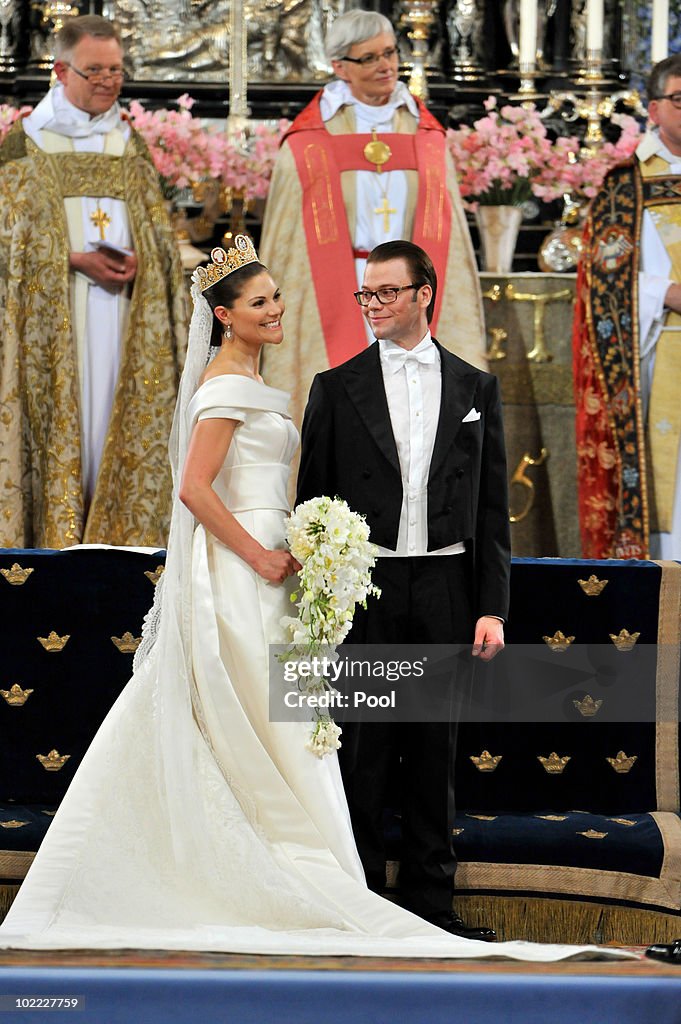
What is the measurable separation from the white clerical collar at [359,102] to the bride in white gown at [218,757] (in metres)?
2.22

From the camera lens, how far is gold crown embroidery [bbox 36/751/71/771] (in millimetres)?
4738

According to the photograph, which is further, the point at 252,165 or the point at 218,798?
the point at 252,165

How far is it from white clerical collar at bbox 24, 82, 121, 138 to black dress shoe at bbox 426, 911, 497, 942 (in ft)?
10.6

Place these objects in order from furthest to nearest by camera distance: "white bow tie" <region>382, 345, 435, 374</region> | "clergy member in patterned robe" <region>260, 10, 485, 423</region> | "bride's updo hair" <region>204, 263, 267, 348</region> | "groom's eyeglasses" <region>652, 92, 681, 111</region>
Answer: "clergy member in patterned robe" <region>260, 10, 485, 423</region> → "groom's eyeglasses" <region>652, 92, 681, 111</region> → "white bow tie" <region>382, 345, 435, 374</region> → "bride's updo hair" <region>204, 263, 267, 348</region>

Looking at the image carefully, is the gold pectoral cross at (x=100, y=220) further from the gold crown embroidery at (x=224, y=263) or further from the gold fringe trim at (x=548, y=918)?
the gold fringe trim at (x=548, y=918)

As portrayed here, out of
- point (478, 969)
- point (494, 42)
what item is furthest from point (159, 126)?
point (478, 969)

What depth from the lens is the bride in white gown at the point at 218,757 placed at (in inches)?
154

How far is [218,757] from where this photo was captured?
13.3 ft

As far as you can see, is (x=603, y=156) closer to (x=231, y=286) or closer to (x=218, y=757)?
(x=231, y=286)

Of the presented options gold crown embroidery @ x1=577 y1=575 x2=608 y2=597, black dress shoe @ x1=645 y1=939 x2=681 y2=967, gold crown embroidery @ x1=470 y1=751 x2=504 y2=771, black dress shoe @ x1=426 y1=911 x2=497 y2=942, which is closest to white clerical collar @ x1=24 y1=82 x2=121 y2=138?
gold crown embroidery @ x1=577 y1=575 x2=608 y2=597

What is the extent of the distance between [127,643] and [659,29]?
3413mm

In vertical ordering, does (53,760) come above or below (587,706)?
below

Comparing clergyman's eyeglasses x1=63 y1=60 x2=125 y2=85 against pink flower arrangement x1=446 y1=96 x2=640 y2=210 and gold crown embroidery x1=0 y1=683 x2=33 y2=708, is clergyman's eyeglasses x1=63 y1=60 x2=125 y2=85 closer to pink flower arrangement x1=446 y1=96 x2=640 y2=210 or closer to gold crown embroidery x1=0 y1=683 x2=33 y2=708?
pink flower arrangement x1=446 y1=96 x2=640 y2=210

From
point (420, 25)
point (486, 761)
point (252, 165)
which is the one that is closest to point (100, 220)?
point (252, 165)
